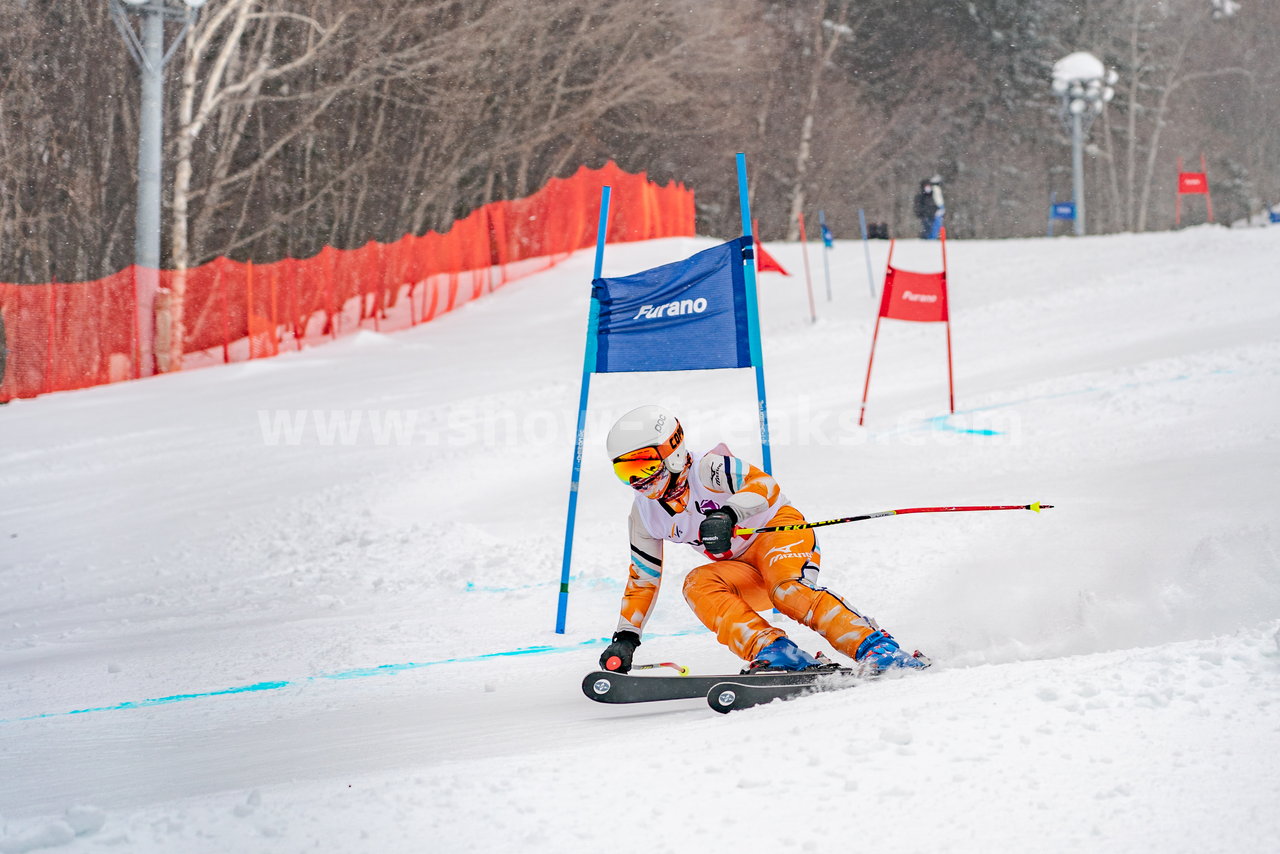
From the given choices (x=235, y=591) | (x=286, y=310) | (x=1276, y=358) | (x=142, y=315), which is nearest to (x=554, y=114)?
(x=286, y=310)

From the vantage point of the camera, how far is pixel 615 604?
6988 mm

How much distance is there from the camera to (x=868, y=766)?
10.9 feet

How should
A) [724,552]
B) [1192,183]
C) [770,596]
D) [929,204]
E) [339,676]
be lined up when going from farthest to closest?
1. [1192,183]
2. [929,204]
3. [339,676]
4. [770,596]
5. [724,552]

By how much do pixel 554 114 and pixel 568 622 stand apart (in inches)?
1045

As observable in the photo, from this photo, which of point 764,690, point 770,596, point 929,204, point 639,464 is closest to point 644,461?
point 639,464

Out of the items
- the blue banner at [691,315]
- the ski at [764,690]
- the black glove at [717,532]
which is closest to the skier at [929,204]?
the blue banner at [691,315]

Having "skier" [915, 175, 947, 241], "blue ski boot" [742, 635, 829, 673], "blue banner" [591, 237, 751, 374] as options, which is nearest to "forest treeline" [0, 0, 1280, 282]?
"skier" [915, 175, 947, 241]

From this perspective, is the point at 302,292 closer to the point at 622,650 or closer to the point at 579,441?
the point at 579,441

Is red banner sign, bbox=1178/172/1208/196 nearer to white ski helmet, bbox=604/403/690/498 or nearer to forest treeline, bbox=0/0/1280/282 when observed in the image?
forest treeline, bbox=0/0/1280/282

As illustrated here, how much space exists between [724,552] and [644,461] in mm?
478

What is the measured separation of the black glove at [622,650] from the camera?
486cm

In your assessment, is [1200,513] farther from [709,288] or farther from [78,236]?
[78,236]

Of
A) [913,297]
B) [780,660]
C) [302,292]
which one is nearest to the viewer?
[780,660]

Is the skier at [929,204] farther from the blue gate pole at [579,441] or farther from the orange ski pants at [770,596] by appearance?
the orange ski pants at [770,596]
